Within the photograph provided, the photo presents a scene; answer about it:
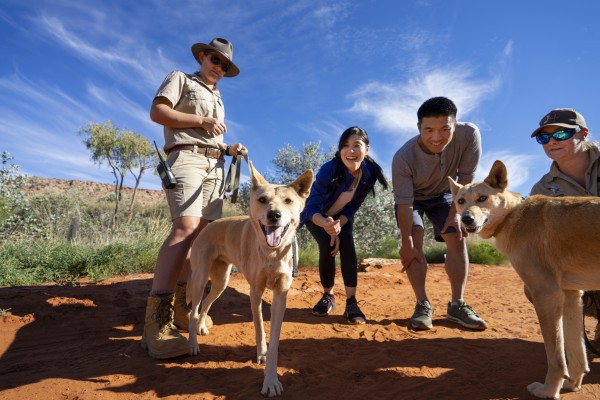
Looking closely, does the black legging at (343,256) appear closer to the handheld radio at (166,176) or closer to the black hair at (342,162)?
the black hair at (342,162)

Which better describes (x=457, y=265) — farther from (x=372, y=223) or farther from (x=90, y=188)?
A: (x=90, y=188)

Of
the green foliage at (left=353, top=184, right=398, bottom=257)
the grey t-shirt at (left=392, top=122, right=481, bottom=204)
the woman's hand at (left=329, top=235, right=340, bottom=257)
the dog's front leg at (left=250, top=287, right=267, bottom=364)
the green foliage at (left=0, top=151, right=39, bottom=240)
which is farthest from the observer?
the green foliage at (left=353, top=184, right=398, bottom=257)

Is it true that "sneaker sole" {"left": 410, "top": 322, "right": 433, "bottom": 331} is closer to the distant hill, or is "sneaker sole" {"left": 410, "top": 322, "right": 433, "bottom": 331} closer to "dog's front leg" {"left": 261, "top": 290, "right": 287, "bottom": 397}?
"dog's front leg" {"left": 261, "top": 290, "right": 287, "bottom": 397}

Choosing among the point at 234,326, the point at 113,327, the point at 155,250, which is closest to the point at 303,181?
the point at 234,326

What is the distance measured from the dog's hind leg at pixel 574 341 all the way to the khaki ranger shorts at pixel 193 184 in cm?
355

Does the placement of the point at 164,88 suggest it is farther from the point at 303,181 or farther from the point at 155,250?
Answer: the point at 155,250

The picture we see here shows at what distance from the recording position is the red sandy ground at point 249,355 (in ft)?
9.18

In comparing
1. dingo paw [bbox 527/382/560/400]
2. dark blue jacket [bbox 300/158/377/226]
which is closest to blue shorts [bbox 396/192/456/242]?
dark blue jacket [bbox 300/158/377/226]

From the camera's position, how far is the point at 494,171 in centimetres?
316

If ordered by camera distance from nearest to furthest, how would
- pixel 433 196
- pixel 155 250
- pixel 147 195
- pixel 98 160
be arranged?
pixel 433 196, pixel 155 250, pixel 98 160, pixel 147 195

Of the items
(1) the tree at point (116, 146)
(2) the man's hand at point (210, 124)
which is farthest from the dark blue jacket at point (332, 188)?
(1) the tree at point (116, 146)

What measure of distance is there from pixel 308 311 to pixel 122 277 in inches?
149

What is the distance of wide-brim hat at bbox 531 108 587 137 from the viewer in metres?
3.50

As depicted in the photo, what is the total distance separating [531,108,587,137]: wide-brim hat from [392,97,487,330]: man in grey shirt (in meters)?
0.92
